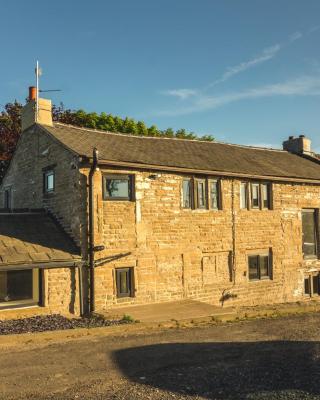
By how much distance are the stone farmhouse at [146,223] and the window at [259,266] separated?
0.05m

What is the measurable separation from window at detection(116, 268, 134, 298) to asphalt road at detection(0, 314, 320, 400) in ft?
12.1

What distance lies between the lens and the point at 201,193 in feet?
59.9

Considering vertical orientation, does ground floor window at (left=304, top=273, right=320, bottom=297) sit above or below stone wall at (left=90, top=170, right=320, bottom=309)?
below

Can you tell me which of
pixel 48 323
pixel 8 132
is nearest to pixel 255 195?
pixel 48 323

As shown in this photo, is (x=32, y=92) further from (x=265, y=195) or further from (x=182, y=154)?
(x=265, y=195)

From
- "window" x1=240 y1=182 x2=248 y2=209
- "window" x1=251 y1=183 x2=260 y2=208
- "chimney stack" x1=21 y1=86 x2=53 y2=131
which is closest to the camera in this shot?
"chimney stack" x1=21 y1=86 x2=53 y2=131

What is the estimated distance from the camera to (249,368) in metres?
8.51

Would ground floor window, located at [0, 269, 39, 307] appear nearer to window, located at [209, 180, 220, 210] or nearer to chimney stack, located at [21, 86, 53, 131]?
chimney stack, located at [21, 86, 53, 131]

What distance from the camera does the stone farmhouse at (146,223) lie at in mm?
14703

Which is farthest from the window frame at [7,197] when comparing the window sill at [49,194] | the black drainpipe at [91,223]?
the black drainpipe at [91,223]

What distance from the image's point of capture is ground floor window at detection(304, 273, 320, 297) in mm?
22031

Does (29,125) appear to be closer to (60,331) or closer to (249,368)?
(60,331)

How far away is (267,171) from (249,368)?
1352 centimetres

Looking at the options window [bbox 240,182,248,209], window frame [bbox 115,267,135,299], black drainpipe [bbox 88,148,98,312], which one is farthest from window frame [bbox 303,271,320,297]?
black drainpipe [bbox 88,148,98,312]
